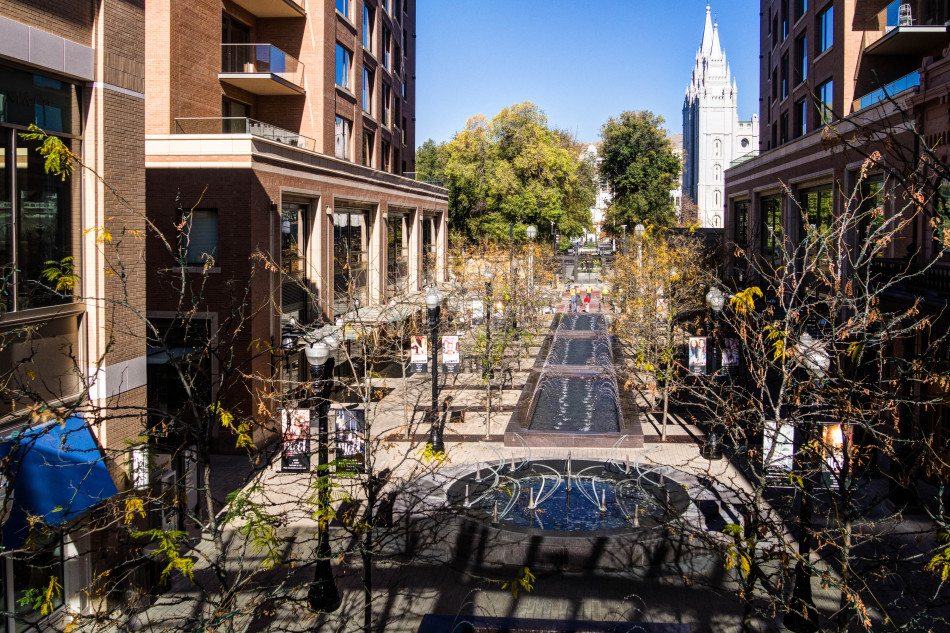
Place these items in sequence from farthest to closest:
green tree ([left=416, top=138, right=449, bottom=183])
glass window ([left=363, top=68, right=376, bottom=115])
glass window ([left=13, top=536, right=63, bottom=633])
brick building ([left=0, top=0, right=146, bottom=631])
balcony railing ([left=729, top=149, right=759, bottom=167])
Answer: green tree ([left=416, top=138, right=449, bottom=183]) < balcony railing ([left=729, top=149, right=759, bottom=167]) < glass window ([left=363, top=68, right=376, bottom=115]) < glass window ([left=13, top=536, right=63, bottom=633]) < brick building ([left=0, top=0, right=146, bottom=631])

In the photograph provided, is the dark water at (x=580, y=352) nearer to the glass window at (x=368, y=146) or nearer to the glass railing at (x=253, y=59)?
the glass window at (x=368, y=146)

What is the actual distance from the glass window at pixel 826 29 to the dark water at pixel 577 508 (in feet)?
76.4

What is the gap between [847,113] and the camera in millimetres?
27562

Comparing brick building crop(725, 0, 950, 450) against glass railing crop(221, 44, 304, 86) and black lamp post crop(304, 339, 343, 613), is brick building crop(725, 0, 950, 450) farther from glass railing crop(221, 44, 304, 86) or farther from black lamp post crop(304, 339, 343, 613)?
glass railing crop(221, 44, 304, 86)

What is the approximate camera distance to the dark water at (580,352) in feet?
110

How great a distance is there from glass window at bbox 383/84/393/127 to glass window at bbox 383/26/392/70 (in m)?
1.03

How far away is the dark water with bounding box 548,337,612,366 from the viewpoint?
33406 mm

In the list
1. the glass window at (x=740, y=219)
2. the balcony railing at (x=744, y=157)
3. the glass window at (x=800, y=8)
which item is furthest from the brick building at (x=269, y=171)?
the balcony railing at (x=744, y=157)

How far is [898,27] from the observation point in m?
24.6

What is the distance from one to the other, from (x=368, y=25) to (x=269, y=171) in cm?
1734

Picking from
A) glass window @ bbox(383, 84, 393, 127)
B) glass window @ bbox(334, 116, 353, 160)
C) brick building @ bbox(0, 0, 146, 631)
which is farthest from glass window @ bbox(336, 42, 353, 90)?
brick building @ bbox(0, 0, 146, 631)

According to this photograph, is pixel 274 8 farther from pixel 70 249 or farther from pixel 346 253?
pixel 70 249

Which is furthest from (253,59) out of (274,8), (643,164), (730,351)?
(643,164)

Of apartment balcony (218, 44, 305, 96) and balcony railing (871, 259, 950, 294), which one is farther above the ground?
apartment balcony (218, 44, 305, 96)
